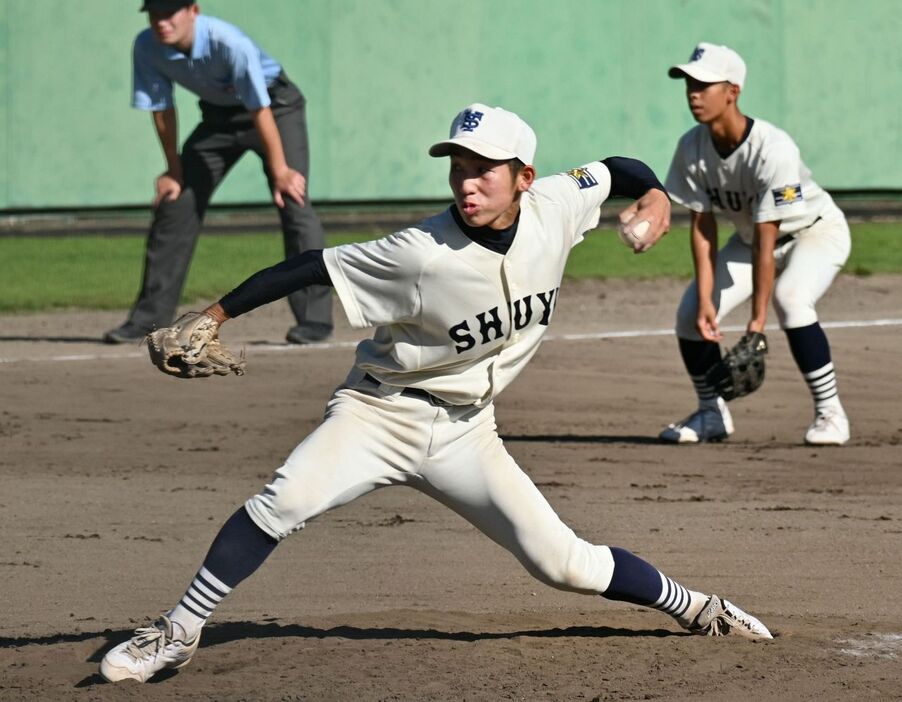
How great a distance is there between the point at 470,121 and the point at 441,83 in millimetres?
12927

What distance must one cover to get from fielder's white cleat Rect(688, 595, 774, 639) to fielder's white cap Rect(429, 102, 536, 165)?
1437 mm

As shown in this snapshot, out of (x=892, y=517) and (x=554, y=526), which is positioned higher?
(x=554, y=526)

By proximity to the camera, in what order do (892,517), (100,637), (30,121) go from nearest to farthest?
(100,637), (892,517), (30,121)

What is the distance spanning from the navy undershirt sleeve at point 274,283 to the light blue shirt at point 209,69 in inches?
219

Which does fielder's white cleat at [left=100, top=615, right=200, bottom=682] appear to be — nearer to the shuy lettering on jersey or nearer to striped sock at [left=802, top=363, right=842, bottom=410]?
the shuy lettering on jersey

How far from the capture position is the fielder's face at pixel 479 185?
4172mm

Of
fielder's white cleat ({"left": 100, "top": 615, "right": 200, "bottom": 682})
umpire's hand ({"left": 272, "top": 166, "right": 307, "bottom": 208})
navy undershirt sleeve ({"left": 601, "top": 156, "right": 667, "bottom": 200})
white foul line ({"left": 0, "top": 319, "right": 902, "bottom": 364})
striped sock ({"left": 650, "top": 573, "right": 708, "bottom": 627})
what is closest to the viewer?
fielder's white cleat ({"left": 100, "top": 615, "right": 200, "bottom": 682})

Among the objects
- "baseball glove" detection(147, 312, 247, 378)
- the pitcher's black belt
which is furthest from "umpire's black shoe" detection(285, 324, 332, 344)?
"baseball glove" detection(147, 312, 247, 378)

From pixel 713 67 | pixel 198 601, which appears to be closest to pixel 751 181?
pixel 713 67

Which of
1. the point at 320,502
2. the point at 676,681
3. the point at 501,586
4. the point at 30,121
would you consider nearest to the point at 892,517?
the point at 501,586

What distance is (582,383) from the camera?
941cm

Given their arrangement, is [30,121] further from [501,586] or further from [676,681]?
[676,681]

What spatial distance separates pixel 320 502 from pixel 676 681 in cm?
108

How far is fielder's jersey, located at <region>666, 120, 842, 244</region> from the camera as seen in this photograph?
Answer: 7.54 meters
